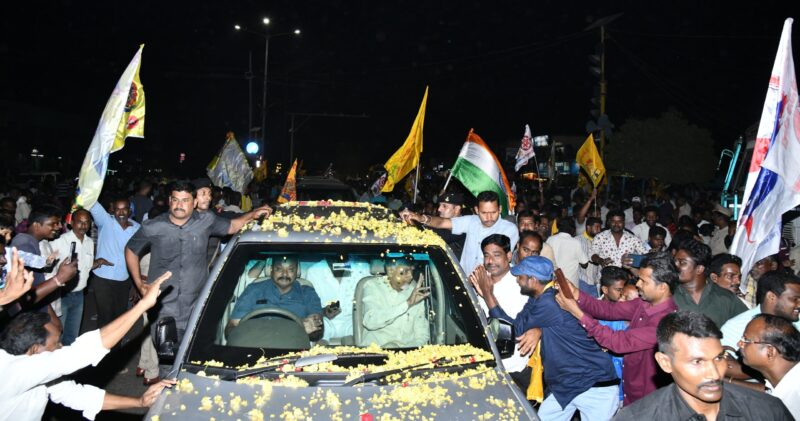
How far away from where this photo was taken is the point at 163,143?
48.2 metres

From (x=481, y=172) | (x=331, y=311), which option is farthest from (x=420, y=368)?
(x=481, y=172)

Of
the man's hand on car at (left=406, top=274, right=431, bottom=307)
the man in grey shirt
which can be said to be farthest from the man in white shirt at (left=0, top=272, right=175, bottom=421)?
the man in grey shirt

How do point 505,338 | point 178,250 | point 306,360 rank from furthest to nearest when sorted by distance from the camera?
1. point 178,250
2. point 505,338
3. point 306,360

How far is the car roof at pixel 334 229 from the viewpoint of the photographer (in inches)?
171

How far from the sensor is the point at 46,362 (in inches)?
139

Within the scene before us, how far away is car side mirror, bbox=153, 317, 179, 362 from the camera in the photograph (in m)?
3.76

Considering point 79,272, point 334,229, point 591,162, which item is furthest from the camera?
point 591,162

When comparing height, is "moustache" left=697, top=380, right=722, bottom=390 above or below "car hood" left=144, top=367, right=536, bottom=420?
above

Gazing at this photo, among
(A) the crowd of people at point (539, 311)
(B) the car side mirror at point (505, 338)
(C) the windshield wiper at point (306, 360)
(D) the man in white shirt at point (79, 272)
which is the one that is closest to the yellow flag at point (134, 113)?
(A) the crowd of people at point (539, 311)

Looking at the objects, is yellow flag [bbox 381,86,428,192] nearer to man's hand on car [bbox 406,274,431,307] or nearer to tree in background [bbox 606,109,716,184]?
man's hand on car [bbox 406,274,431,307]

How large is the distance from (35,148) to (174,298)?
3321 centimetres

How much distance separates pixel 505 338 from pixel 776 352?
1346 mm

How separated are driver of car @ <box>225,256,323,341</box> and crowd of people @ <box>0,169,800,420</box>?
0.01 m

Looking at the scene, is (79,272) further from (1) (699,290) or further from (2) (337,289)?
(1) (699,290)
